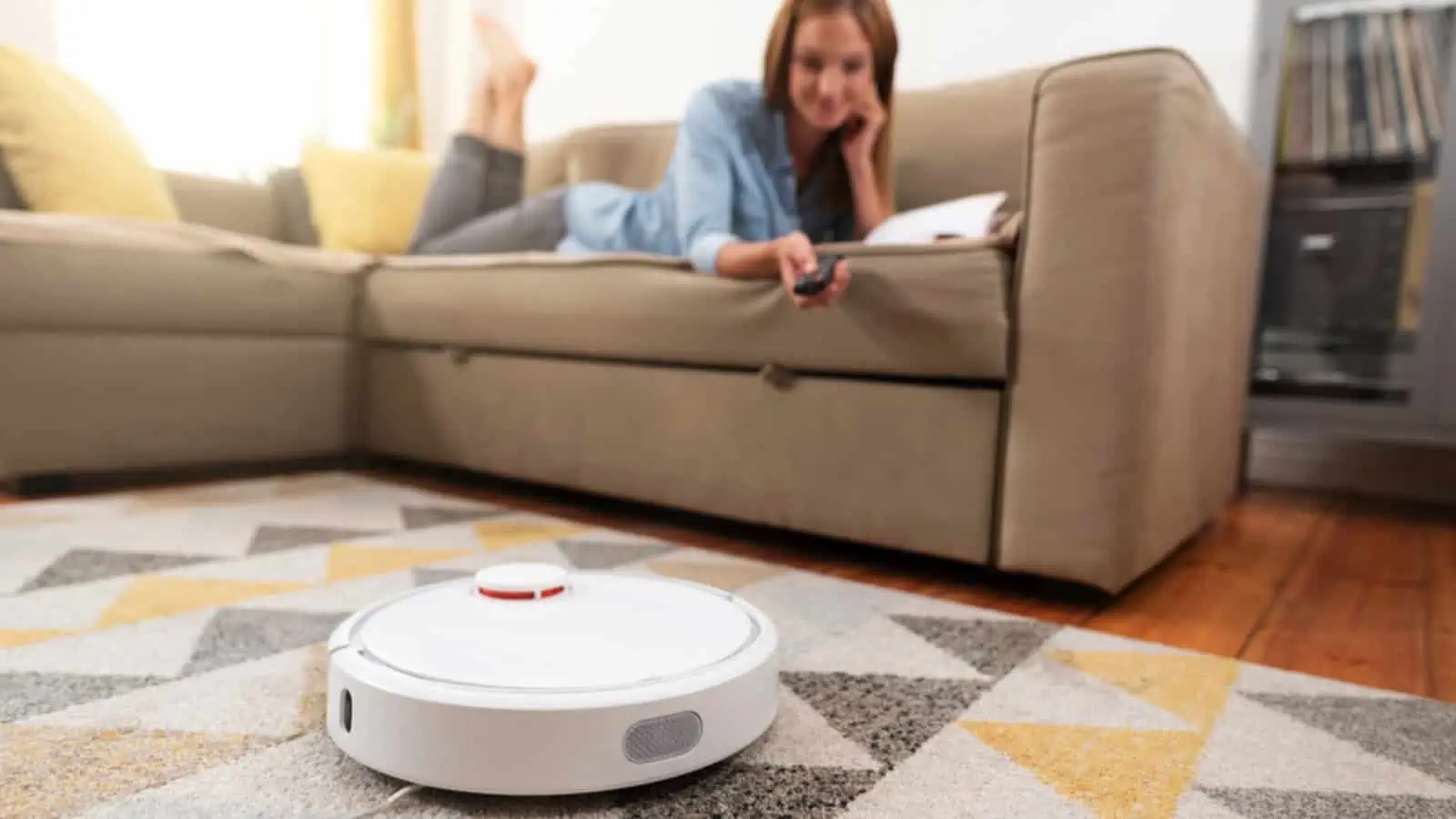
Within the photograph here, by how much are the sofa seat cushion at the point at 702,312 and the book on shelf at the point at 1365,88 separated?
141 centimetres

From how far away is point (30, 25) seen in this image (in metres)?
2.27

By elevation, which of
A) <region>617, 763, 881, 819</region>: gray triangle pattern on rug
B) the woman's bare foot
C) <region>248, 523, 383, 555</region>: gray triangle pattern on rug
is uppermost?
the woman's bare foot

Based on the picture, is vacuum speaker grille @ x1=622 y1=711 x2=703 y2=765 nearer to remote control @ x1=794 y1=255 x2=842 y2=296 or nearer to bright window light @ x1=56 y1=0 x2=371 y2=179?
remote control @ x1=794 y1=255 x2=842 y2=296

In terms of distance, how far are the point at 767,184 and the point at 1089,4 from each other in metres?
1.05

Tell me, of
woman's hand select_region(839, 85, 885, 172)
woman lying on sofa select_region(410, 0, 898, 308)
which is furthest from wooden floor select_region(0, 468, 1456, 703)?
woman's hand select_region(839, 85, 885, 172)

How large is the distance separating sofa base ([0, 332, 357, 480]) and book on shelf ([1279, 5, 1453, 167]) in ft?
6.59

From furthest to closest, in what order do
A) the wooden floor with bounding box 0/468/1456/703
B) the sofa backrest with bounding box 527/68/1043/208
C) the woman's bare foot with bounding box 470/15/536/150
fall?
1. the woman's bare foot with bounding box 470/15/536/150
2. the sofa backrest with bounding box 527/68/1043/208
3. the wooden floor with bounding box 0/468/1456/703

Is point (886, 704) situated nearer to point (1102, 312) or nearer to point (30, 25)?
point (1102, 312)

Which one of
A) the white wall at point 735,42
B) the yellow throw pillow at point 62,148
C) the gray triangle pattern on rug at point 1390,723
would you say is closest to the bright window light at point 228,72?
the white wall at point 735,42

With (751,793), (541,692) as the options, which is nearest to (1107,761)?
(751,793)

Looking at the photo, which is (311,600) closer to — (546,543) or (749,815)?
(546,543)

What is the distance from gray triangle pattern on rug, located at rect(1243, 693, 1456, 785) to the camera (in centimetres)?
63

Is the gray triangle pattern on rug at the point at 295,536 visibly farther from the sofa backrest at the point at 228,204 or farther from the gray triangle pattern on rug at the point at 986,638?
the sofa backrest at the point at 228,204

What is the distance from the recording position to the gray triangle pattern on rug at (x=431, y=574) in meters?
0.97
